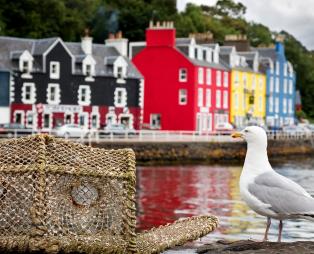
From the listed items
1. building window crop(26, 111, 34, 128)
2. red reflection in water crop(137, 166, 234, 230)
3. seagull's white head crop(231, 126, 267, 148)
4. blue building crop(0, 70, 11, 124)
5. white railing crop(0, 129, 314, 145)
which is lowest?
red reflection in water crop(137, 166, 234, 230)

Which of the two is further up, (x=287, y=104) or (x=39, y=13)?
(x=39, y=13)

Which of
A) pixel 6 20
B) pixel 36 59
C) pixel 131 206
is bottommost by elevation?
pixel 131 206

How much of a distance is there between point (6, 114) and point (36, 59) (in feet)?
16.0

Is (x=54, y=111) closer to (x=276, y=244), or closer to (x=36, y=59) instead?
(x=36, y=59)

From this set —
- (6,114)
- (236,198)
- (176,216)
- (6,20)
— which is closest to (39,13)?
(6,20)

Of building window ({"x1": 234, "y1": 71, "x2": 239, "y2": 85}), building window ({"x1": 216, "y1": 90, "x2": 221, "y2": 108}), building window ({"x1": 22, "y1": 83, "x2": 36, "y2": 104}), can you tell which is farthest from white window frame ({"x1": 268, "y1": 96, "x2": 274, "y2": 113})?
building window ({"x1": 22, "y1": 83, "x2": 36, "y2": 104})

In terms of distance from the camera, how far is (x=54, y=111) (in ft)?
195

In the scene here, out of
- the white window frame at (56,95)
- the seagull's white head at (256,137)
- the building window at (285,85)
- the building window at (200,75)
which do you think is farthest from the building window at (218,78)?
the seagull's white head at (256,137)

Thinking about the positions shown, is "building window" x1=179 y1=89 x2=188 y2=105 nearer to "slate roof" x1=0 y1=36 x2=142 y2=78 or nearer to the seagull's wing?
"slate roof" x1=0 y1=36 x2=142 y2=78

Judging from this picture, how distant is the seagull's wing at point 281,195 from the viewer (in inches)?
358

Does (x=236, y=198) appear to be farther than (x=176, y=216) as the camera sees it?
Yes

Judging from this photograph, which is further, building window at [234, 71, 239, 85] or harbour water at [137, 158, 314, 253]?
building window at [234, 71, 239, 85]

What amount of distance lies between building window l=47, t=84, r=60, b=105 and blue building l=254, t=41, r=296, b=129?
1250 inches

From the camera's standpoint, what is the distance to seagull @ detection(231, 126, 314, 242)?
359 inches
